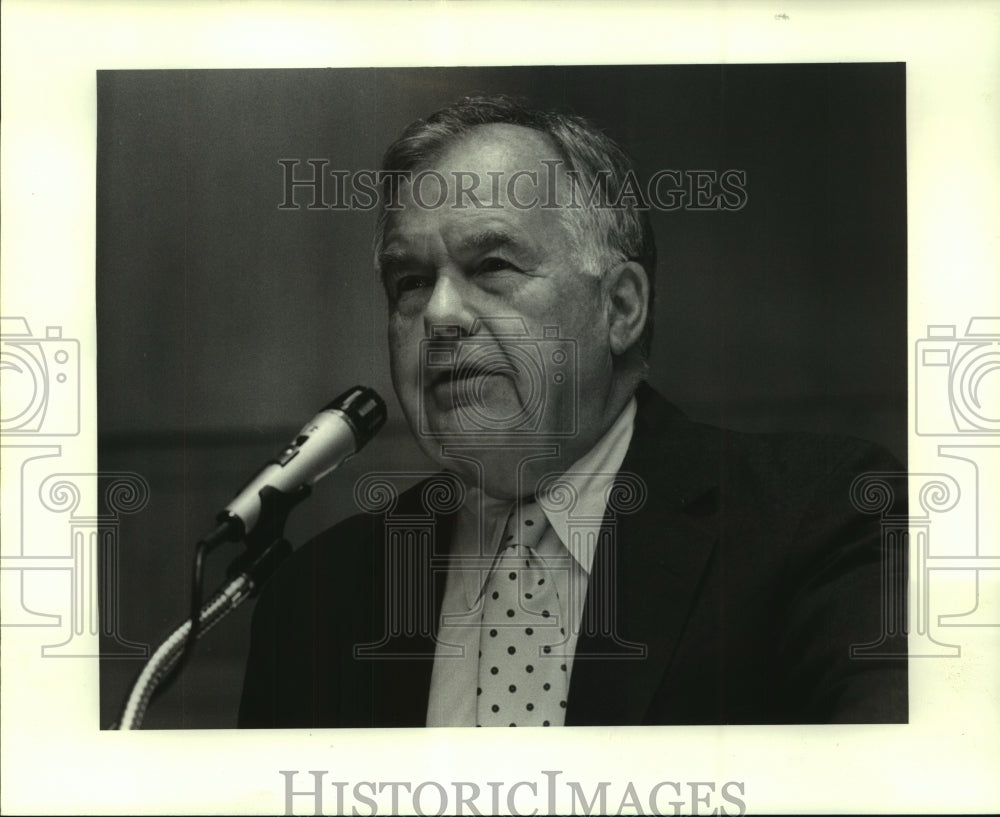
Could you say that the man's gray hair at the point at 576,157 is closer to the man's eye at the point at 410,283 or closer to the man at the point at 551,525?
the man at the point at 551,525

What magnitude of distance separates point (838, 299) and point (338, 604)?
66.6 inches

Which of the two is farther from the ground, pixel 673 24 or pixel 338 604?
pixel 673 24

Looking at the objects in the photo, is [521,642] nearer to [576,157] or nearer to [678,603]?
[678,603]

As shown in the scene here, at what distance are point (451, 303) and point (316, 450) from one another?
575mm

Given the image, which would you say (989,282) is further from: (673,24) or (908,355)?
(673,24)

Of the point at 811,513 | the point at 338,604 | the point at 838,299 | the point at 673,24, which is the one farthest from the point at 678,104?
the point at 338,604

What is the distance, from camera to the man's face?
10.9 feet

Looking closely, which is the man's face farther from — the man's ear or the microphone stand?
the microphone stand

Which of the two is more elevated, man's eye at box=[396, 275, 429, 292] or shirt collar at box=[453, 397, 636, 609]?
man's eye at box=[396, 275, 429, 292]

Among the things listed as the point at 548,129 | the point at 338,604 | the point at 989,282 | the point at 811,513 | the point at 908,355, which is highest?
the point at 548,129

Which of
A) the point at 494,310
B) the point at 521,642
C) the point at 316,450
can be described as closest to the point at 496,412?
the point at 494,310

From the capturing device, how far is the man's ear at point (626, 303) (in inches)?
131

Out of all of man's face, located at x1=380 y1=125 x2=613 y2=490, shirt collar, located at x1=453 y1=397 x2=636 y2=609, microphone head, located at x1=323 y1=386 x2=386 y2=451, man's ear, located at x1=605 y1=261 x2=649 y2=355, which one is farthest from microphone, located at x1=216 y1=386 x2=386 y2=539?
man's ear, located at x1=605 y1=261 x2=649 y2=355

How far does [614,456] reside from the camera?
3359 millimetres
